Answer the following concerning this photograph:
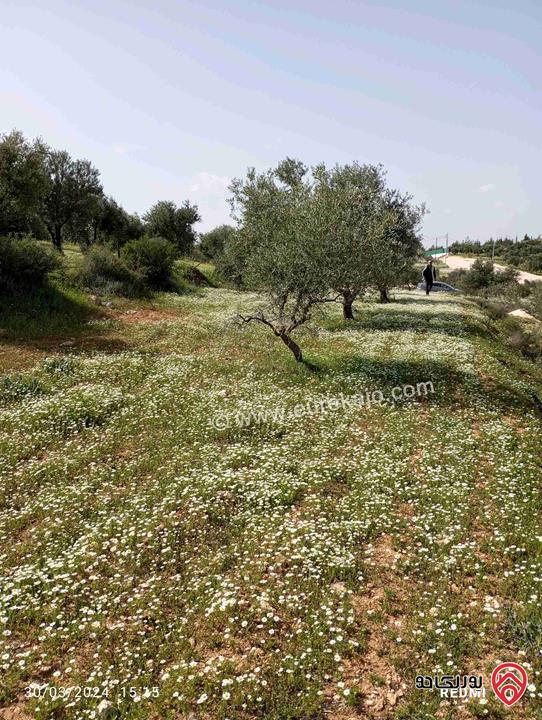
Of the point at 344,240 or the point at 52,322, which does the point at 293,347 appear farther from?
the point at 52,322

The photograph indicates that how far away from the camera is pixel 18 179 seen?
99.1ft

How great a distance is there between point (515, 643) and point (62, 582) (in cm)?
817

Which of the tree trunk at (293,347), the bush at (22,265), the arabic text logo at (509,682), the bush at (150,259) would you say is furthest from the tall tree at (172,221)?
the arabic text logo at (509,682)

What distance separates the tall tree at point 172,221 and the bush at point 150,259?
19.6 m

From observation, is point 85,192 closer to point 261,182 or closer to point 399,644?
point 261,182

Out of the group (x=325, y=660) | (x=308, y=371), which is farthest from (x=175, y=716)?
(x=308, y=371)

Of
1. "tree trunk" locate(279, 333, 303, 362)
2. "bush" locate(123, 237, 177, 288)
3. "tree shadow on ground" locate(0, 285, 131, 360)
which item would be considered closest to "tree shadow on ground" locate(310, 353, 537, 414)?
"tree trunk" locate(279, 333, 303, 362)

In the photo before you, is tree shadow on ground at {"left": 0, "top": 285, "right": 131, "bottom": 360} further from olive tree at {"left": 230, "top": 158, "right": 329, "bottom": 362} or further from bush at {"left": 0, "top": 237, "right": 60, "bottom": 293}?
olive tree at {"left": 230, "top": 158, "right": 329, "bottom": 362}

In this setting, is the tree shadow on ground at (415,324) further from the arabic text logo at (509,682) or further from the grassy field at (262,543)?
the arabic text logo at (509,682)

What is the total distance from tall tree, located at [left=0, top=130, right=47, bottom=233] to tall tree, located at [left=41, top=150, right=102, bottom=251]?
18863 mm

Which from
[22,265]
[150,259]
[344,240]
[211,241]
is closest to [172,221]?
[211,241]

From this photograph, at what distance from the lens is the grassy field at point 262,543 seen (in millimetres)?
6953

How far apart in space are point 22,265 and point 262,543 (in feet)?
98.4

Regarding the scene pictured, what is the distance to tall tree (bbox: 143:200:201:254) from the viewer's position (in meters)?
66.2
